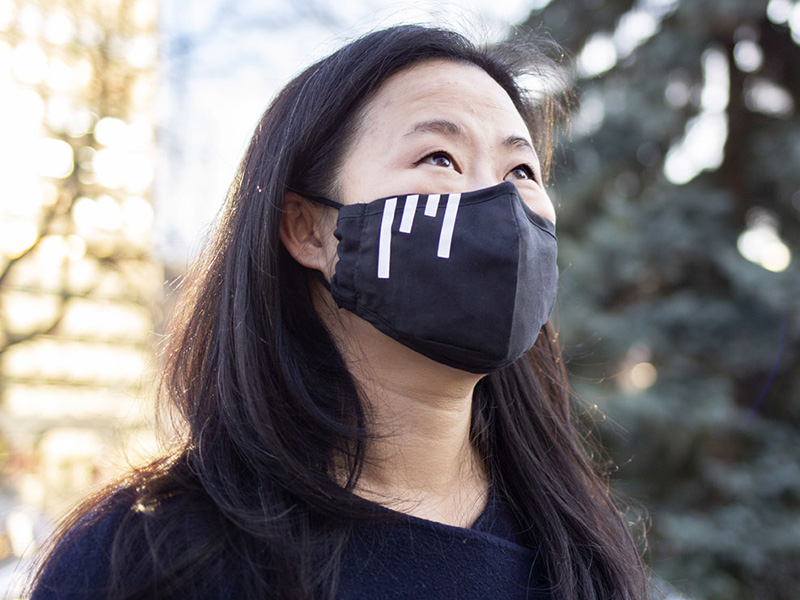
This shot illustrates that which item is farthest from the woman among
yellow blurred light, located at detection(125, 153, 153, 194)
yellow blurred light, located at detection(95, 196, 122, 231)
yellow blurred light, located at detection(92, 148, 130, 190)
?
yellow blurred light, located at detection(95, 196, 122, 231)

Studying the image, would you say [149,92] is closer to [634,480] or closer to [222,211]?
[634,480]

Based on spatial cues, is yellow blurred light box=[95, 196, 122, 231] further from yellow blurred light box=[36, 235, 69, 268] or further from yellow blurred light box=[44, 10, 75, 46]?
yellow blurred light box=[44, 10, 75, 46]

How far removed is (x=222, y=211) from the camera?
6.33 ft

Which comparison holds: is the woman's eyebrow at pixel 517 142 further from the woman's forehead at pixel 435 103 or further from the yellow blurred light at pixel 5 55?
the yellow blurred light at pixel 5 55

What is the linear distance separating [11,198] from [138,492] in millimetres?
9852

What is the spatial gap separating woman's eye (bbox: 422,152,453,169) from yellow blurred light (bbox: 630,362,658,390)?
5.10 m

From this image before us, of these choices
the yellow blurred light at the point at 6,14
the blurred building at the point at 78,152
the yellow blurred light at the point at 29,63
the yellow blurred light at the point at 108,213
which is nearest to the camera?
the blurred building at the point at 78,152

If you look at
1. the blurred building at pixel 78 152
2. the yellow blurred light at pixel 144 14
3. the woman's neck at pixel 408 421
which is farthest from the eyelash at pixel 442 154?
the yellow blurred light at pixel 144 14

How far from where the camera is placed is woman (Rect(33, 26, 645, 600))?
1.36 m

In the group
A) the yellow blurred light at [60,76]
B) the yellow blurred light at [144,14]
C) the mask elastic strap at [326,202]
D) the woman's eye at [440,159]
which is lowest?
the mask elastic strap at [326,202]

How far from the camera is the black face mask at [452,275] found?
1492mm

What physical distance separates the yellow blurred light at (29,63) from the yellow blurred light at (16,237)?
79.8 inches

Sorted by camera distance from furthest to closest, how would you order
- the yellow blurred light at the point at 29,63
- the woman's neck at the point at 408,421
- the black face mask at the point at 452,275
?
the yellow blurred light at the point at 29,63 < the woman's neck at the point at 408,421 < the black face mask at the point at 452,275

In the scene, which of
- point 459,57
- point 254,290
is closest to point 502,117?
point 459,57
